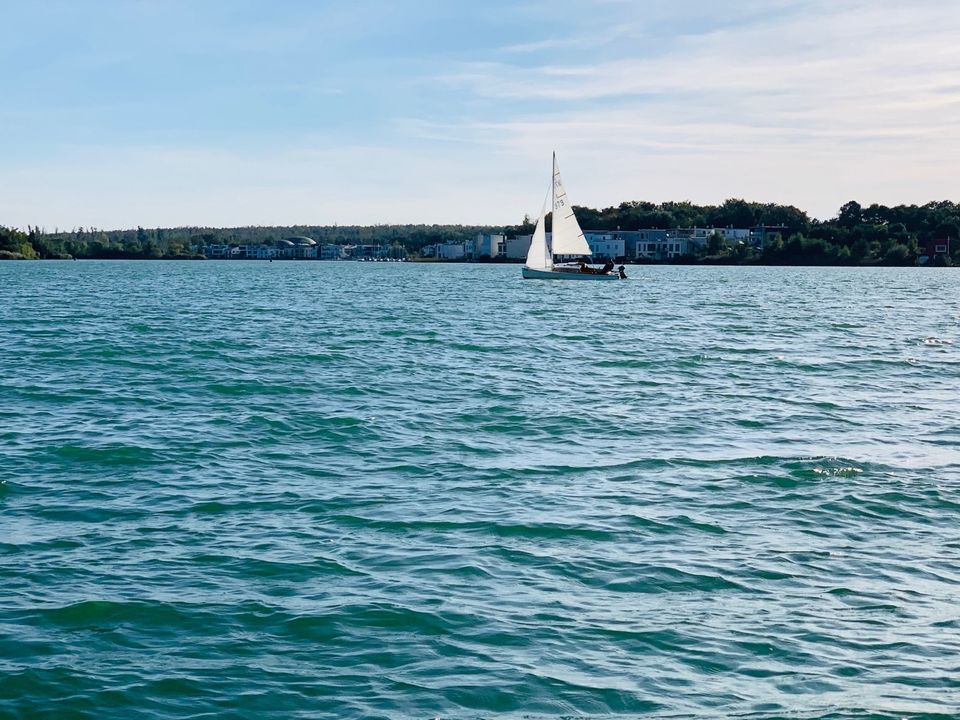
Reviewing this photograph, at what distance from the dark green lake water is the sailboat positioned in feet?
279

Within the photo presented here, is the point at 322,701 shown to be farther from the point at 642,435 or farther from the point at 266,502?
the point at 642,435

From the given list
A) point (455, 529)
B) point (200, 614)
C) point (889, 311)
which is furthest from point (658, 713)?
point (889, 311)

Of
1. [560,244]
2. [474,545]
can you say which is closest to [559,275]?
[560,244]

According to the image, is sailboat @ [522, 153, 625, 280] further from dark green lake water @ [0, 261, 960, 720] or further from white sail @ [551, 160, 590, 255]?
dark green lake water @ [0, 261, 960, 720]

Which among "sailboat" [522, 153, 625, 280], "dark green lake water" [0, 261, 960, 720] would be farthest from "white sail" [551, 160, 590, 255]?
"dark green lake water" [0, 261, 960, 720]

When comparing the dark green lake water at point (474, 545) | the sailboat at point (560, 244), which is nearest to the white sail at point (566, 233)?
the sailboat at point (560, 244)

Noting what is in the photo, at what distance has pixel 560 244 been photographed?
116750mm

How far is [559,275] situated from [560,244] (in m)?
6.22

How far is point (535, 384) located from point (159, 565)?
1866 cm

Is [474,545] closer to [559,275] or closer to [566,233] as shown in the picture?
[566,233]

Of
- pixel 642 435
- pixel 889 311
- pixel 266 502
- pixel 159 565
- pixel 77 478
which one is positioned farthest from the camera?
pixel 889 311

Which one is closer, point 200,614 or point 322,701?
point 322,701

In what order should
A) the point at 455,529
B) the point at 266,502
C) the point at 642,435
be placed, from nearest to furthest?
the point at 455,529 → the point at 266,502 → the point at 642,435

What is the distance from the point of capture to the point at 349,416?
24.2 meters
